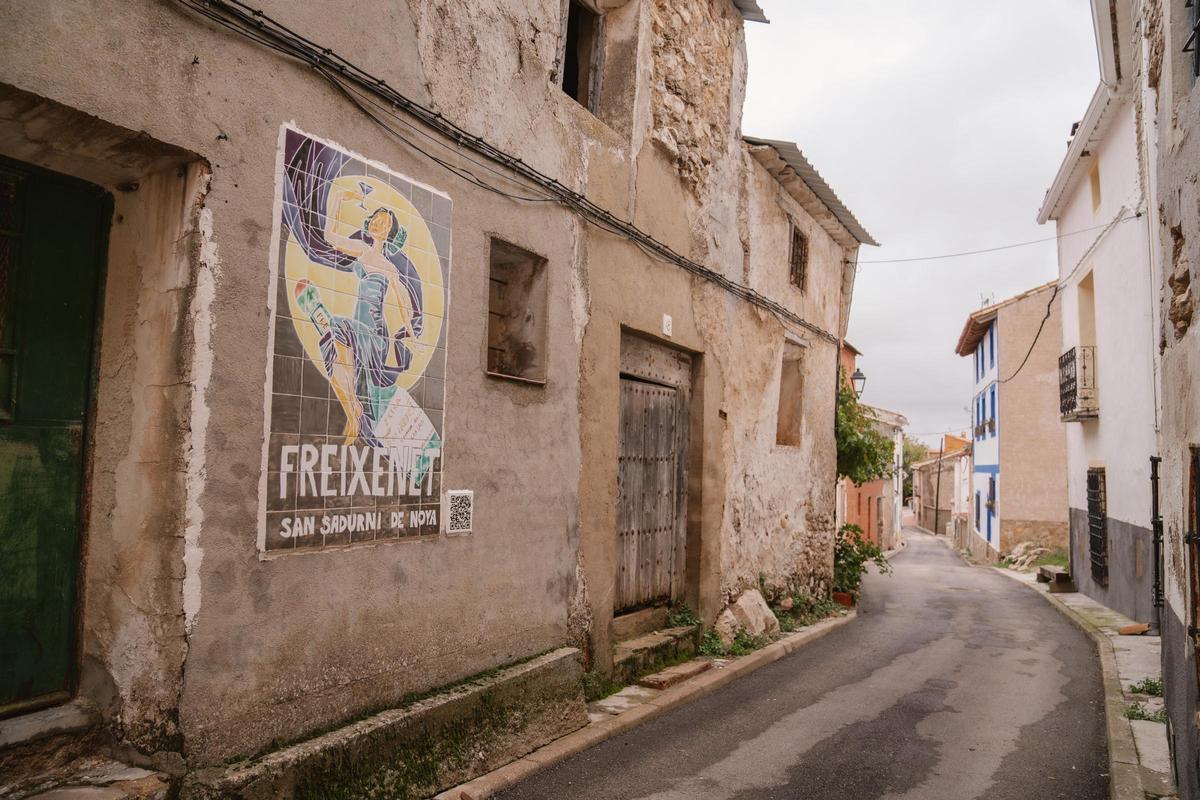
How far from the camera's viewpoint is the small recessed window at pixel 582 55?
23.1 feet

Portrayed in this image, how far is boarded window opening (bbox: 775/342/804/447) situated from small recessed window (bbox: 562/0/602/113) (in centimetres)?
497

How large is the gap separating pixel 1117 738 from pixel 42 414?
6.44 m

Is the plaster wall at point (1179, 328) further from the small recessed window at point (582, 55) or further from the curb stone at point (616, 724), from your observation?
the small recessed window at point (582, 55)

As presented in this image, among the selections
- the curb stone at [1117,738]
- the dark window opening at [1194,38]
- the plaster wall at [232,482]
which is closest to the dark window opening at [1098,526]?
the curb stone at [1117,738]

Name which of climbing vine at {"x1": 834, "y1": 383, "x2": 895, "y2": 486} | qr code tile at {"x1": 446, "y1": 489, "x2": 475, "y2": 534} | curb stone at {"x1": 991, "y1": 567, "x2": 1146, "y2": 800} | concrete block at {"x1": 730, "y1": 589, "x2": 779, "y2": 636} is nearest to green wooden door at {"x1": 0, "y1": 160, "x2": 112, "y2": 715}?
qr code tile at {"x1": 446, "y1": 489, "x2": 475, "y2": 534}

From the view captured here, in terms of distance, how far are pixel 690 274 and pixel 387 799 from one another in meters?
5.22

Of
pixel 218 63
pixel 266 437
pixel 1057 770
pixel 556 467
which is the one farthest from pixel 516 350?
pixel 1057 770

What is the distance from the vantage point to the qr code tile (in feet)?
15.8

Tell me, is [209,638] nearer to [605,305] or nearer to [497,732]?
[497,732]

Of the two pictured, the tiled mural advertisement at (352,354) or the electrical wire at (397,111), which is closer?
the electrical wire at (397,111)

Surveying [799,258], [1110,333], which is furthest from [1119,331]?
[799,258]

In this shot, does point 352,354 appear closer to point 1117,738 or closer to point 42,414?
point 42,414

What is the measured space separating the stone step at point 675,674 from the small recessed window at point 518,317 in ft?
8.50

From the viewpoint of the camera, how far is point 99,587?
339 cm
